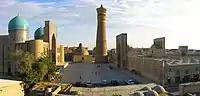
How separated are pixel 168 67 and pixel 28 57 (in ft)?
49.3

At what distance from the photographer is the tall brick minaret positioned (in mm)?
58594

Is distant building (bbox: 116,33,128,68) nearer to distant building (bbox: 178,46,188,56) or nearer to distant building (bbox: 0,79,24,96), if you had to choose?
distant building (bbox: 178,46,188,56)

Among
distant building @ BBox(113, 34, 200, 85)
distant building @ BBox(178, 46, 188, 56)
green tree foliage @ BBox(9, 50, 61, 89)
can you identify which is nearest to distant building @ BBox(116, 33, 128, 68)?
distant building @ BBox(113, 34, 200, 85)

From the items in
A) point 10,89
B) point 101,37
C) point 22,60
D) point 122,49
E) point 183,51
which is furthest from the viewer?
point 101,37

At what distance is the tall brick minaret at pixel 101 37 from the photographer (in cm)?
5859

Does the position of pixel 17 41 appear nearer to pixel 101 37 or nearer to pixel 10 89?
pixel 101 37

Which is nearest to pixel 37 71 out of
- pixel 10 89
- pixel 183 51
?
pixel 10 89

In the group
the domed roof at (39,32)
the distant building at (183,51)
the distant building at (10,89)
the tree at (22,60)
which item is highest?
the domed roof at (39,32)

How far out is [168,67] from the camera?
107 feet

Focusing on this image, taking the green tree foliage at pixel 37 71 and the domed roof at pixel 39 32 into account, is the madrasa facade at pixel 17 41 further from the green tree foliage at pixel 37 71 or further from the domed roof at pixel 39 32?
the green tree foliage at pixel 37 71

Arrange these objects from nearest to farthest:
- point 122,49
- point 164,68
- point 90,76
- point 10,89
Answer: point 10,89 < point 164,68 < point 90,76 < point 122,49

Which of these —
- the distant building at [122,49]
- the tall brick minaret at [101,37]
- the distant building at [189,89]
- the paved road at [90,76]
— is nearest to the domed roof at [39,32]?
the paved road at [90,76]

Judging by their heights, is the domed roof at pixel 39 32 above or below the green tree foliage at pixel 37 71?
above

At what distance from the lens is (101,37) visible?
192 ft
